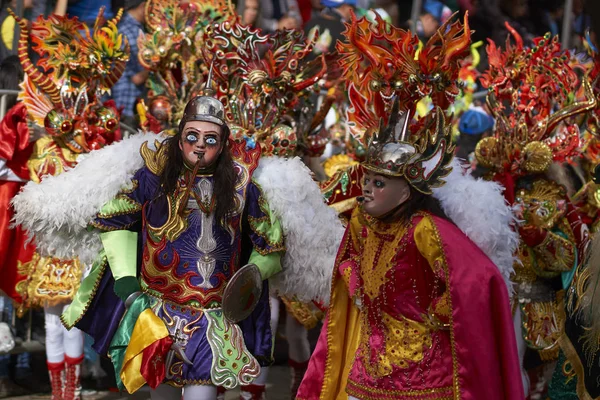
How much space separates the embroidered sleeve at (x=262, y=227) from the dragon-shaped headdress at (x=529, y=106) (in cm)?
186

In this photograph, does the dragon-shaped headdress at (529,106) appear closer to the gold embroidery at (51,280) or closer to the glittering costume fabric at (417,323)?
the glittering costume fabric at (417,323)

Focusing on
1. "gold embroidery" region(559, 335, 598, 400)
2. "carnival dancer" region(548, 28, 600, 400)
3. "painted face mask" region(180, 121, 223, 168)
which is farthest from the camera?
"painted face mask" region(180, 121, 223, 168)

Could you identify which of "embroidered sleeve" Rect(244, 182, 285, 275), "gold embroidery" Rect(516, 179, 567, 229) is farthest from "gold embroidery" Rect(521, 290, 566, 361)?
"embroidered sleeve" Rect(244, 182, 285, 275)

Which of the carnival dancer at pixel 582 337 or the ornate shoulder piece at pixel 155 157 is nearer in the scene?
the carnival dancer at pixel 582 337

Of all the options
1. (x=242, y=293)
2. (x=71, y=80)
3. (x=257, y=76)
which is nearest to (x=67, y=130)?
(x=71, y=80)

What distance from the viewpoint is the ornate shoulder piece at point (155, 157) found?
513cm

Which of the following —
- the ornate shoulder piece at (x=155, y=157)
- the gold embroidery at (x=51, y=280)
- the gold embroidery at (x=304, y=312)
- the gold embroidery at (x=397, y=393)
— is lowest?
the gold embroidery at (x=397, y=393)

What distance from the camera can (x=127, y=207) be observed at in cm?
509

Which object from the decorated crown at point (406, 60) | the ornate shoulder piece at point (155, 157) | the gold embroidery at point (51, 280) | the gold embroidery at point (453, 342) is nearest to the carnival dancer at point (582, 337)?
the gold embroidery at point (453, 342)

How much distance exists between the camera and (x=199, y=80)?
7672 mm

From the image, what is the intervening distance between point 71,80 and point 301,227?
2205 millimetres

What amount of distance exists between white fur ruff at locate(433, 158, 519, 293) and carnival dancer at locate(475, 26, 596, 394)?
1140 mm

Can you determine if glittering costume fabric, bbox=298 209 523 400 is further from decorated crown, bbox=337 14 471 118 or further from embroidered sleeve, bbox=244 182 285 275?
decorated crown, bbox=337 14 471 118

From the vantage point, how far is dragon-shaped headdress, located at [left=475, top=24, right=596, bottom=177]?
6.38m
